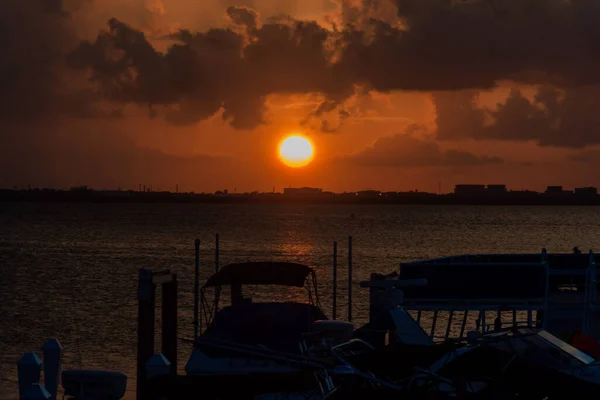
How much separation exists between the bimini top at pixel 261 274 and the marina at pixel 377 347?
30 mm

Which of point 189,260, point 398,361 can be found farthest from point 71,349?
point 189,260

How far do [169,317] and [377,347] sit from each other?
228 inches

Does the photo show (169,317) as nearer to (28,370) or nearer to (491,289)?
(491,289)

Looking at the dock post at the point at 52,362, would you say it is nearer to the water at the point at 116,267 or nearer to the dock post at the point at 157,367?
the dock post at the point at 157,367

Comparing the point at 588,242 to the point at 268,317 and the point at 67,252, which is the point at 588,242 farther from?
the point at 268,317

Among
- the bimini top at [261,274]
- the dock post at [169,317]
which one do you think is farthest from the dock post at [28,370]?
the bimini top at [261,274]

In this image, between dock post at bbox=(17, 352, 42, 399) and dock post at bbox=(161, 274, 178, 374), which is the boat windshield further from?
dock post at bbox=(161, 274, 178, 374)

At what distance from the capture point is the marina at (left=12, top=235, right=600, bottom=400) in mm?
14469

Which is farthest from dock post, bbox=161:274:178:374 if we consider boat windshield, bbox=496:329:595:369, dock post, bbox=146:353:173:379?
Result: boat windshield, bbox=496:329:595:369

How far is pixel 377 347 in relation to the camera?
18656 mm

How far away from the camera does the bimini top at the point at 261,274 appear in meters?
24.9

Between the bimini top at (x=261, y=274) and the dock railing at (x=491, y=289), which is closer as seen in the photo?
the dock railing at (x=491, y=289)

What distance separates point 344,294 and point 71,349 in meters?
22.3

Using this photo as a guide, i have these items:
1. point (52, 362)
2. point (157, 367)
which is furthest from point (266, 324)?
point (157, 367)
